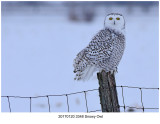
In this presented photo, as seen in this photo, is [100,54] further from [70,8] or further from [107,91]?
[70,8]

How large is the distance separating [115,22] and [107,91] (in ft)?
3.65

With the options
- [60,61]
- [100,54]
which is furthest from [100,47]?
[60,61]

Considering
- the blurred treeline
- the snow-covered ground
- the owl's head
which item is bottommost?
the snow-covered ground

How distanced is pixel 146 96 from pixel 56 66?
296 cm

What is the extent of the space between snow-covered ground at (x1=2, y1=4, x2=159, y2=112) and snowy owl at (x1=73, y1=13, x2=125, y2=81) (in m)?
0.29

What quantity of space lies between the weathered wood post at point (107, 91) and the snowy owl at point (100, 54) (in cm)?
71

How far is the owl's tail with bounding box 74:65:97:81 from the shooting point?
3.71 meters

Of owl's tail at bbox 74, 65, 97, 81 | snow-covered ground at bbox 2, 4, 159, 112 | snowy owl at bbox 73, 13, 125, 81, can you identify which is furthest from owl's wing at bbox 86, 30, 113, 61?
snow-covered ground at bbox 2, 4, 159, 112

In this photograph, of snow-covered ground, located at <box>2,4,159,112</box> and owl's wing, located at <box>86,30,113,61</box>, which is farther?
snow-covered ground, located at <box>2,4,159,112</box>

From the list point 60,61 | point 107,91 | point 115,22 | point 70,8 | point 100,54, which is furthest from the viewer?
point 70,8

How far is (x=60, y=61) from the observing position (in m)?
8.66

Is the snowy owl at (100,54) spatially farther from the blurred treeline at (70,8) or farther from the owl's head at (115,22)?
the blurred treeline at (70,8)

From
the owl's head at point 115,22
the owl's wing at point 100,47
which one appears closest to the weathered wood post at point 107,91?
the owl's wing at point 100,47

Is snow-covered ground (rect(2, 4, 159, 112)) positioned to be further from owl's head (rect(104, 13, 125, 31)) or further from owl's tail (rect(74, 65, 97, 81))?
owl's tail (rect(74, 65, 97, 81))
